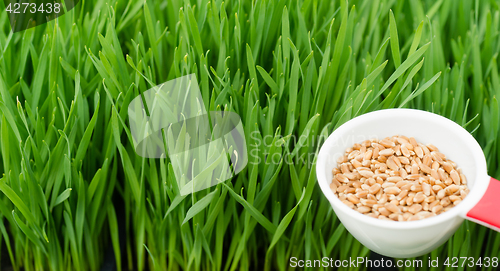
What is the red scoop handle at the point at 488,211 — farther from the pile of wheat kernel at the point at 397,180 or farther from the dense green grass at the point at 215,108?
the dense green grass at the point at 215,108

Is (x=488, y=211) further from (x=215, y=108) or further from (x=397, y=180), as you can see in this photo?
(x=215, y=108)

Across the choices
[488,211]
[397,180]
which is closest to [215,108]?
[397,180]

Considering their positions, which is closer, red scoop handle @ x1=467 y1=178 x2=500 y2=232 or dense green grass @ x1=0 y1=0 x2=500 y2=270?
red scoop handle @ x1=467 y1=178 x2=500 y2=232

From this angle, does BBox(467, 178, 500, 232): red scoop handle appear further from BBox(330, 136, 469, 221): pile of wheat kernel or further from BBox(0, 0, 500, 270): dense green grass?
BBox(0, 0, 500, 270): dense green grass

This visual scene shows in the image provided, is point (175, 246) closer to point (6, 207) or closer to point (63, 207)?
point (63, 207)

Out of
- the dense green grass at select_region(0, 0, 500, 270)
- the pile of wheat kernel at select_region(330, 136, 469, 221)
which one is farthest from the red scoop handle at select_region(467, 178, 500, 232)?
the dense green grass at select_region(0, 0, 500, 270)
